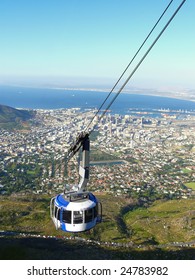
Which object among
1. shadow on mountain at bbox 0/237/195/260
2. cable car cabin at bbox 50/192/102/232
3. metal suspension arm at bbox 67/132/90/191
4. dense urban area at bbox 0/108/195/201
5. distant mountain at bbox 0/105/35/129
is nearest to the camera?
metal suspension arm at bbox 67/132/90/191

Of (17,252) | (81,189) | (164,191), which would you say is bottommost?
(164,191)

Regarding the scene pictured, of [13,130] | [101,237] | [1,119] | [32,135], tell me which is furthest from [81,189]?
[1,119]

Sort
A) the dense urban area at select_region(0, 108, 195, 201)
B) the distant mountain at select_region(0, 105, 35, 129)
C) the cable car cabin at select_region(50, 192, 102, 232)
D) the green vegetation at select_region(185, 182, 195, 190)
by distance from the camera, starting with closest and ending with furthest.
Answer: the cable car cabin at select_region(50, 192, 102, 232) → the dense urban area at select_region(0, 108, 195, 201) → the green vegetation at select_region(185, 182, 195, 190) → the distant mountain at select_region(0, 105, 35, 129)

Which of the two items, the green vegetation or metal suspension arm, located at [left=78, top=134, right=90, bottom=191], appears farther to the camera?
the green vegetation

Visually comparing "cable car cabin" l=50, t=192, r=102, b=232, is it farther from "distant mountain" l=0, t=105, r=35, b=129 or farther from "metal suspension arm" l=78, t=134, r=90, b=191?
"distant mountain" l=0, t=105, r=35, b=129

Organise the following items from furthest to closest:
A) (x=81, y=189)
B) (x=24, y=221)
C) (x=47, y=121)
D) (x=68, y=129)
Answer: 1. (x=47, y=121)
2. (x=68, y=129)
3. (x=24, y=221)
4. (x=81, y=189)

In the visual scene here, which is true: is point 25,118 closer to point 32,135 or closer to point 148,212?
point 32,135

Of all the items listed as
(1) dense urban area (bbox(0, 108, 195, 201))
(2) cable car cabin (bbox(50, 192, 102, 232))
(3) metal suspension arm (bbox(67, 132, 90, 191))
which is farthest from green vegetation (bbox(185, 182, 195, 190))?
(3) metal suspension arm (bbox(67, 132, 90, 191))

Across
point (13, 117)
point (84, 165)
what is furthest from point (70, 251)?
point (13, 117)
